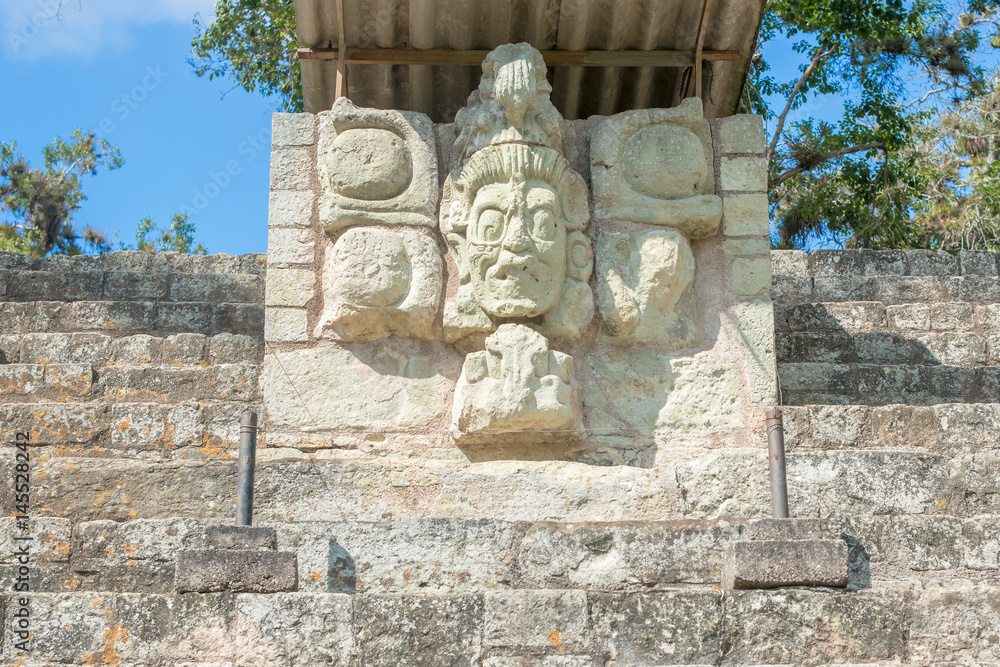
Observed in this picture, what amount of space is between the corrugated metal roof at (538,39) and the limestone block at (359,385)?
1.60m

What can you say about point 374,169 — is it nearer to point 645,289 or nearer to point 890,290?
point 645,289

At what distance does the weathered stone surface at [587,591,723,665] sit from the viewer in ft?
11.7

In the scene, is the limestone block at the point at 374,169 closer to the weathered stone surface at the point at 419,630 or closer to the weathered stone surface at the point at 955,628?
the weathered stone surface at the point at 419,630

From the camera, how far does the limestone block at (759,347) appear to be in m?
4.97

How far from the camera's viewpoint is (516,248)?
4.84 metres

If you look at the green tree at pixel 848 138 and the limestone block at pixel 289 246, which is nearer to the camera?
the limestone block at pixel 289 246

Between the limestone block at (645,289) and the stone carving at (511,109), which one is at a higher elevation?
the stone carving at (511,109)

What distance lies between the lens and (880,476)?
4496 mm

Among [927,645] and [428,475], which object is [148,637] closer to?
[428,475]

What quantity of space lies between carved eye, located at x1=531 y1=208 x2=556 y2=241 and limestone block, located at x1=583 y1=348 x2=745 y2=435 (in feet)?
1.82

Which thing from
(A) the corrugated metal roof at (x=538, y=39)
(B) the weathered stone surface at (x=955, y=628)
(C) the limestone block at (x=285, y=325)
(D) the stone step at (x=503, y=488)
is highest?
(A) the corrugated metal roof at (x=538, y=39)

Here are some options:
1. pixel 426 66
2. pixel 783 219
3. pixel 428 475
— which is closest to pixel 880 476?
pixel 428 475

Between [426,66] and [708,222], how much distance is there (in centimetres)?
169

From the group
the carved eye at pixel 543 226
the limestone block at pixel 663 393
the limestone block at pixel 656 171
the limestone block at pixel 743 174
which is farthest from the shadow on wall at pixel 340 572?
the limestone block at pixel 743 174
